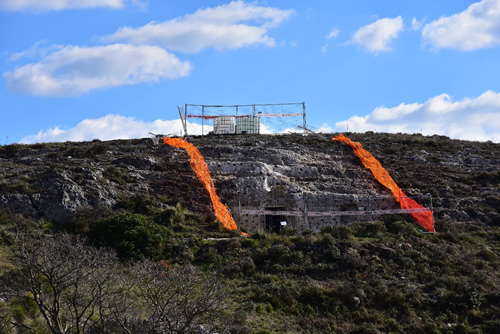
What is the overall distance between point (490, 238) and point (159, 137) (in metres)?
19.7

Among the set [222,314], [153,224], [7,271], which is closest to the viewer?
[222,314]

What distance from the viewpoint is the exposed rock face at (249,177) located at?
24.2 metres

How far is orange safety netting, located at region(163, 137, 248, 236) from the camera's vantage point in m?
25.2

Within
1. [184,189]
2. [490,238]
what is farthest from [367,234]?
[184,189]

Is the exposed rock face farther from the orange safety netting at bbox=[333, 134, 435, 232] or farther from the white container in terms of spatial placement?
the white container

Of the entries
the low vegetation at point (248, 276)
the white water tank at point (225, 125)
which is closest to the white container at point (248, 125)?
the white water tank at point (225, 125)

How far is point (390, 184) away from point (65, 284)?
64.6 ft

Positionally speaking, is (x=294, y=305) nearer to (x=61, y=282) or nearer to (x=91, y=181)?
(x=61, y=282)

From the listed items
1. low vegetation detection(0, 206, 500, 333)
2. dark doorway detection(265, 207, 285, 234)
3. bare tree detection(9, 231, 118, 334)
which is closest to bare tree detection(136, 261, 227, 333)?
low vegetation detection(0, 206, 500, 333)

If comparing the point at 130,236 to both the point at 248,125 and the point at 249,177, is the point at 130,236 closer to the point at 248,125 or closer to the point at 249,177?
the point at 249,177

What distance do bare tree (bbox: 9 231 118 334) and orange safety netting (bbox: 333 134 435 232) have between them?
52.2 ft

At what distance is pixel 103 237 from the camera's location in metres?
20.6

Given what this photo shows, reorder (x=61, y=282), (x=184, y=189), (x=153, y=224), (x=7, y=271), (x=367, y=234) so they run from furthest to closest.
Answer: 1. (x=184, y=189)
2. (x=367, y=234)
3. (x=153, y=224)
4. (x=7, y=271)
5. (x=61, y=282)

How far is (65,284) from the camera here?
47.7 ft
